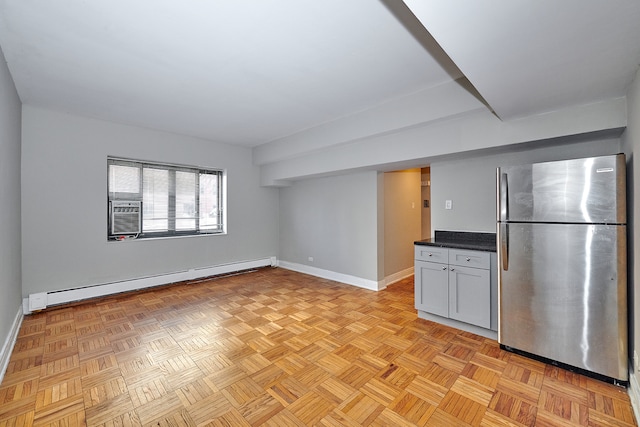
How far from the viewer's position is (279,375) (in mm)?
2092

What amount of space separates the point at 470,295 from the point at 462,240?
0.77 m

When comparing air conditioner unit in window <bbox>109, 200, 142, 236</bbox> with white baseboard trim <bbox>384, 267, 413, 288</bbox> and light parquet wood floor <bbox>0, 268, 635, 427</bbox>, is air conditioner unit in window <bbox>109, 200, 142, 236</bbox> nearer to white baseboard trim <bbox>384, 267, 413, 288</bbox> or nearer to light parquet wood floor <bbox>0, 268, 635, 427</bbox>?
light parquet wood floor <bbox>0, 268, 635, 427</bbox>

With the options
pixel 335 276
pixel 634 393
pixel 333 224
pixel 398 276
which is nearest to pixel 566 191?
pixel 634 393

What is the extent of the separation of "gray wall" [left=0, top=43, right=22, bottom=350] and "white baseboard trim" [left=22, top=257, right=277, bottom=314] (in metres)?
0.28

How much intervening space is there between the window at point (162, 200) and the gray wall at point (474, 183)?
3.95m

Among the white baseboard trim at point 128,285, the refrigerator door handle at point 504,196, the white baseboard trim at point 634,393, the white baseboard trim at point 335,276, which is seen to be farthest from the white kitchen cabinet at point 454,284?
the white baseboard trim at point 128,285

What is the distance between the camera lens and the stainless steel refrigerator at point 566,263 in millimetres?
1920

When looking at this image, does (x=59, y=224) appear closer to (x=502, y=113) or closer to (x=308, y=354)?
(x=308, y=354)

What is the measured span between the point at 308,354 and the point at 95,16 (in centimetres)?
298

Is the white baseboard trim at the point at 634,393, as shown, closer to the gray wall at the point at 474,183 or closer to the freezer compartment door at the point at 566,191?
the freezer compartment door at the point at 566,191

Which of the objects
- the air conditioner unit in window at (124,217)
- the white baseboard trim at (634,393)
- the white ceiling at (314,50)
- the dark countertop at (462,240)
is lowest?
the white baseboard trim at (634,393)

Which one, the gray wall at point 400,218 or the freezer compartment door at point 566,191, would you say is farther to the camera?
the gray wall at point 400,218

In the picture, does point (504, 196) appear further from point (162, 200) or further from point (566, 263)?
point (162, 200)

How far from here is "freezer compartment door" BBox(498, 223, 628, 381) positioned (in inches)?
75.7
